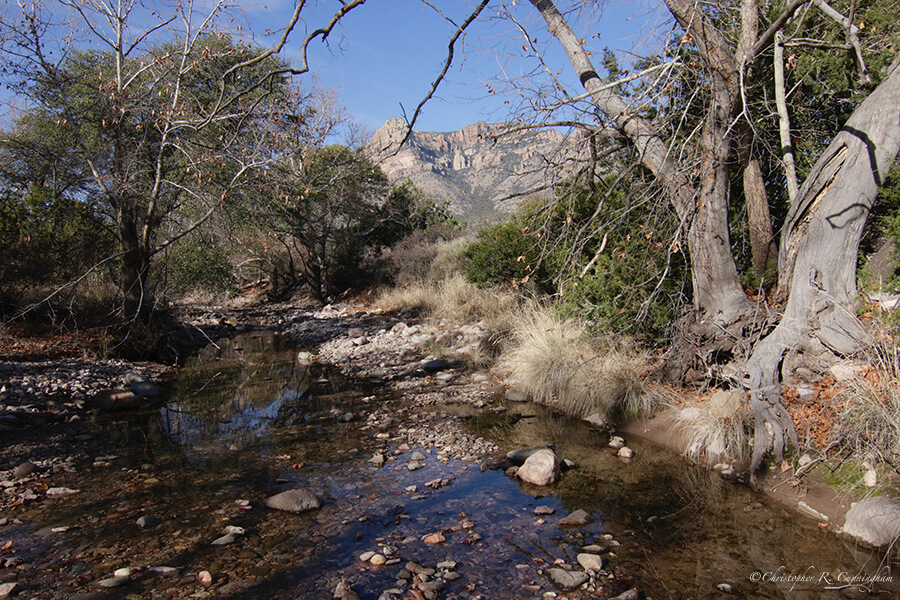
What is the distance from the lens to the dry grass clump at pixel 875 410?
3781 mm

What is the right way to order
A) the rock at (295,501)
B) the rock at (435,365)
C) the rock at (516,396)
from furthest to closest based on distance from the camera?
1. the rock at (435,365)
2. the rock at (516,396)
3. the rock at (295,501)

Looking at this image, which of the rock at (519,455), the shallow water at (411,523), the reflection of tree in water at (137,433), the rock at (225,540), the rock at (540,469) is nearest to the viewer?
the shallow water at (411,523)

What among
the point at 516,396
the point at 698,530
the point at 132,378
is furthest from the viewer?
the point at 132,378

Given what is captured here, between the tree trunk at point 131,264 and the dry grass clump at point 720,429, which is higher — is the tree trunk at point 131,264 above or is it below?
above

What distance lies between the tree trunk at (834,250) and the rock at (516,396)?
3.07m

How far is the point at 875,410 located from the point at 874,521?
835 millimetres

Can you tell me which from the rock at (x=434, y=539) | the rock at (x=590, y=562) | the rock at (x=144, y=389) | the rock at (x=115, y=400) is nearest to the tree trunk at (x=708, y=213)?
the rock at (x=590, y=562)

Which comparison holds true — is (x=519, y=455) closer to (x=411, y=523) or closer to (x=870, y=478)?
(x=411, y=523)

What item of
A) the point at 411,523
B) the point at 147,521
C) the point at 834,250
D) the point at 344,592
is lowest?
the point at 411,523

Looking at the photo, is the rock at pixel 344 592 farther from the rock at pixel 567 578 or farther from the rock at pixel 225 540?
the rock at pixel 567 578

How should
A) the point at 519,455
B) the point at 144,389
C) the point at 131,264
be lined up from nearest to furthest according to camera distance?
the point at 519,455 → the point at 144,389 → the point at 131,264

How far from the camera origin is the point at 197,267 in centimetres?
1912

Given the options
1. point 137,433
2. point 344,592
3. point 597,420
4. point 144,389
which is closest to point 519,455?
point 597,420

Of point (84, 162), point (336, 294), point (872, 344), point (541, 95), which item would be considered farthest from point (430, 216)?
point (872, 344)
